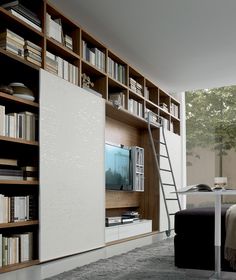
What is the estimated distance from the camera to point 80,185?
3.95 meters

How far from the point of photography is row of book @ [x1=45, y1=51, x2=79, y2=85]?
3.67 m

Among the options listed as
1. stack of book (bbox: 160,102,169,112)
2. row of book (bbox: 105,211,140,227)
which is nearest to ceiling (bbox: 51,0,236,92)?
stack of book (bbox: 160,102,169,112)

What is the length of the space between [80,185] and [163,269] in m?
1.19

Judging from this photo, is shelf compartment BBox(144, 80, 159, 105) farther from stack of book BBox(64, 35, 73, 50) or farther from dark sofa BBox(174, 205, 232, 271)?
dark sofa BBox(174, 205, 232, 271)

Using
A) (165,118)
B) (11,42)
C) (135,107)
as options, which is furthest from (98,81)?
(165,118)

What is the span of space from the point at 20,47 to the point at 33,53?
14cm

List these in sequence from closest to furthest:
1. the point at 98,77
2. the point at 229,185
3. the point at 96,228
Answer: the point at 96,228
the point at 98,77
the point at 229,185

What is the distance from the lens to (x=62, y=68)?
3891mm

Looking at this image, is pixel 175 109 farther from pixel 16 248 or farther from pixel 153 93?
pixel 16 248

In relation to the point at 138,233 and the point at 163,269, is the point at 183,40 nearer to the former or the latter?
the point at 138,233

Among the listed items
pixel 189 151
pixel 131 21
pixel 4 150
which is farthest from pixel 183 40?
pixel 189 151

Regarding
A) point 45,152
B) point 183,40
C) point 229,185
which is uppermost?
point 183,40

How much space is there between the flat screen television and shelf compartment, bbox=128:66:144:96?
2.63ft

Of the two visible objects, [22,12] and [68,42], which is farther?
[68,42]
